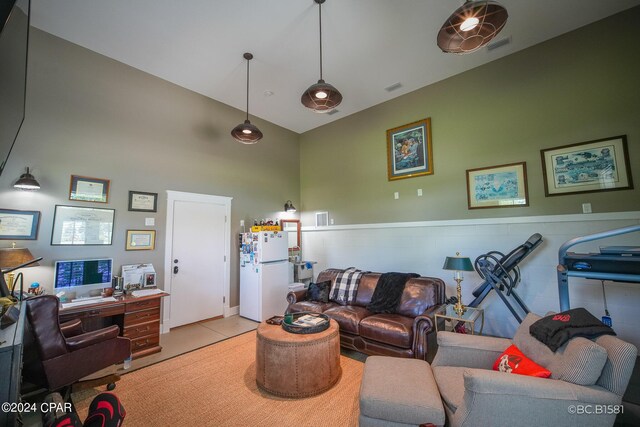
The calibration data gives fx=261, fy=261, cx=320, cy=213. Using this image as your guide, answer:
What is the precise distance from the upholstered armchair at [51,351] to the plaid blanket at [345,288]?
2.86 meters

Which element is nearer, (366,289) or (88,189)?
(88,189)

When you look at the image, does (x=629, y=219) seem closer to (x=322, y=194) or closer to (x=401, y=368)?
(x=401, y=368)

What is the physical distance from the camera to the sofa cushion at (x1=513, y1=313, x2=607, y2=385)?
135 centimetres

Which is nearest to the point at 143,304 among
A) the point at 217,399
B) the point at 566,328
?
the point at 217,399

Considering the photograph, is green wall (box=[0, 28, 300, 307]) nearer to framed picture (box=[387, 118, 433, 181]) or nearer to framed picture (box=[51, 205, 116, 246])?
framed picture (box=[51, 205, 116, 246])

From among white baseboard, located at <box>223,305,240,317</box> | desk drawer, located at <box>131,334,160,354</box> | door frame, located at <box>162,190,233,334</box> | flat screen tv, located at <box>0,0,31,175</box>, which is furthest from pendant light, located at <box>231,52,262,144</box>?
white baseboard, located at <box>223,305,240,317</box>

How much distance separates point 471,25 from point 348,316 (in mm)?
3205

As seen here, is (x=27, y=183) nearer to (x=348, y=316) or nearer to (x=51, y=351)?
(x=51, y=351)

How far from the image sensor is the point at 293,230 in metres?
6.32

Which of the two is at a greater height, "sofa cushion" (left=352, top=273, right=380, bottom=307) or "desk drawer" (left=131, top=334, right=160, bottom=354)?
"sofa cushion" (left=352, top=273, right=380, bottom=307)

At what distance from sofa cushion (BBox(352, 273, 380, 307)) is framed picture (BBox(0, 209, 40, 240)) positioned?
4.19m

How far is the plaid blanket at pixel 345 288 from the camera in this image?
396 centimetres

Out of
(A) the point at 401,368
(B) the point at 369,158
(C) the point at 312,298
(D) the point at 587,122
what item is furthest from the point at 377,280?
(D) the point at 587,122

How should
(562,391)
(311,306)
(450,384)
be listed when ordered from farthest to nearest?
(311,306) → (450,384) → (562,391)
